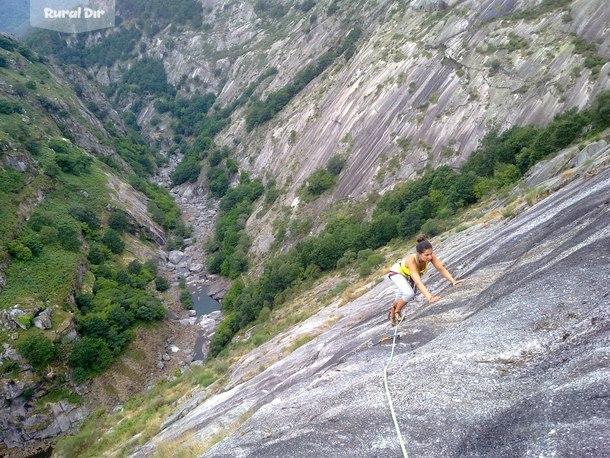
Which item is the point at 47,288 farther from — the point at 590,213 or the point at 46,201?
the point at 590,213

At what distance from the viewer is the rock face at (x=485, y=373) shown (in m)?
6.63

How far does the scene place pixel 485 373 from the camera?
8.09m

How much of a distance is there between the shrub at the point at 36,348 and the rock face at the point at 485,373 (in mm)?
29672

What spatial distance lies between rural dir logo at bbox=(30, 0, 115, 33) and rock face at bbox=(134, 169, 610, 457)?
186 meters

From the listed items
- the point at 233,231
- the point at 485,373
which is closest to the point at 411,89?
the point at 233,231

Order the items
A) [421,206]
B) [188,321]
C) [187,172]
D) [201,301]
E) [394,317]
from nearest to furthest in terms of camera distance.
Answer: [394,317], [421,206], [188,321], [201,301], [187,172]

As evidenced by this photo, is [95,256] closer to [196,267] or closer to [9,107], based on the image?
[196,267]

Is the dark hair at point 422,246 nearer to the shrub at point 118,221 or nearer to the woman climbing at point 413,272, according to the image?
the woman climbing at point 413,272

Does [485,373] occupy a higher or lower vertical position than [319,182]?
lower

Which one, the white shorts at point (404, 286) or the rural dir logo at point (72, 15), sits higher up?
the rural dir logo at point (72, 15)

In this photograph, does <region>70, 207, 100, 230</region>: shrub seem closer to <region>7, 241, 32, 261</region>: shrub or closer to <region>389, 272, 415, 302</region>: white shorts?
<region>7, 241, 32, 261</region>: shrub

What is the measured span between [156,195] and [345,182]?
141 ft

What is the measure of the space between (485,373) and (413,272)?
3028mm

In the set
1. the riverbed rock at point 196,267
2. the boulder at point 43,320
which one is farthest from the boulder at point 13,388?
the riverbed rock at point 196,267
